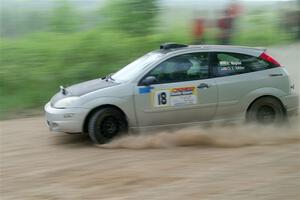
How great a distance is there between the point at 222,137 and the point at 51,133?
3.11 metres

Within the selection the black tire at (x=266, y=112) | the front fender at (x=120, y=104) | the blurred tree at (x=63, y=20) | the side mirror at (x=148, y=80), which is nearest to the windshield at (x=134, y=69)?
the side mirror at (x=148, y=80)

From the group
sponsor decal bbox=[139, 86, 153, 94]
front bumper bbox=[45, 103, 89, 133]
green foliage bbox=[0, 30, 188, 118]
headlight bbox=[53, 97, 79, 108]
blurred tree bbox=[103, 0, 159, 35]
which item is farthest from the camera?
blurred tree bbox=[103, 0, 159, 35]

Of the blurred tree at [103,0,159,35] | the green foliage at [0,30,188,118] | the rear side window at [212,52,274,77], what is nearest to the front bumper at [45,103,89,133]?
the rear side window at [212,52,274,77]

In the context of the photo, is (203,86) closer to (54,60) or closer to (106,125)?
(106,125)

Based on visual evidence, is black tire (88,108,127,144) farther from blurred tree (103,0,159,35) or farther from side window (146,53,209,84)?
blurred tree (103,0,159,35)

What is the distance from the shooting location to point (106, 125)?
8398 mm

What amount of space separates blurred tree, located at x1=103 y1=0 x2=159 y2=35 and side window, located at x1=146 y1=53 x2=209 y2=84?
850cm

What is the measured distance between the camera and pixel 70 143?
862cm

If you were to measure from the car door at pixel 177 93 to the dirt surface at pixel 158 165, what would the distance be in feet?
0.97

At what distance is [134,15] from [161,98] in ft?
29.9

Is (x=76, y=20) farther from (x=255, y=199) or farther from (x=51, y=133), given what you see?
(x=255, y=199)

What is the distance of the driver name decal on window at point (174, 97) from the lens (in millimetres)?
8523

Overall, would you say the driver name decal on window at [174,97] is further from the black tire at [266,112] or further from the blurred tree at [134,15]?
the blurred tree at [134,15]

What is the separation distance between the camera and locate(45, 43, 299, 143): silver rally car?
27.4 ft
